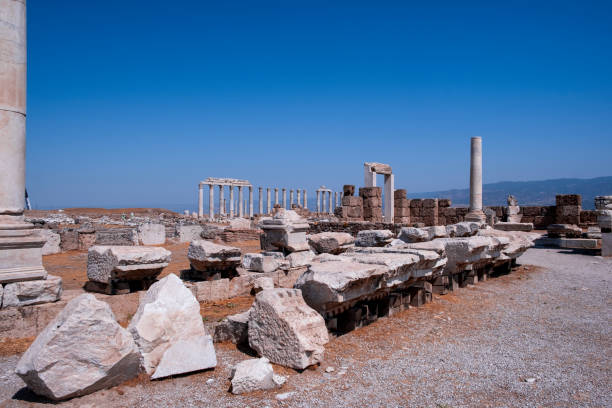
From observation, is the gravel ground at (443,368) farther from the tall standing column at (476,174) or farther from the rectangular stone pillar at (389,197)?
the rectangular stone pillar at (389,197)

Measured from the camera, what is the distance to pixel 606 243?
12.6 meters

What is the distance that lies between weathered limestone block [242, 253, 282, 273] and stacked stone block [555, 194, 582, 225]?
19.0 meters

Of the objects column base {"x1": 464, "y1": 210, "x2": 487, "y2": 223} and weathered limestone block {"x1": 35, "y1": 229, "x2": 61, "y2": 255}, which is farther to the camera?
column base {"x1": 464, "y1": 210, "x2": 487, "y2": 223}

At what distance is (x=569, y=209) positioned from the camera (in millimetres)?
21656

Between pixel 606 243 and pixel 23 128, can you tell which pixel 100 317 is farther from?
pixel 606 243

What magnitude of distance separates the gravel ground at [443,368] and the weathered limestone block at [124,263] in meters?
1.67

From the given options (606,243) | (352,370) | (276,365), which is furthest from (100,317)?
(606,243)

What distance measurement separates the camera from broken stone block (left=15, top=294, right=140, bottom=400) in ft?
10.6

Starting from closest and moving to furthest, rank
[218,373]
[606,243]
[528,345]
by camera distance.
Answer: [218,373] < [528,345] < [606,243]

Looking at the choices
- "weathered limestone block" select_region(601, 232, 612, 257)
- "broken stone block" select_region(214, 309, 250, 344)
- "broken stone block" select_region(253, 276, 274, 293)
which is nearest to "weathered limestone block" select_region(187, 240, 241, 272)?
"broken stone block" select_region(253, 276, 274, 293)

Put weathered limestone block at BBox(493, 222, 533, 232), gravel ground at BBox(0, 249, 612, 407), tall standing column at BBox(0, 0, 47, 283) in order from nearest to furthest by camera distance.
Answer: gravel ground at BBox(0, 249, 612, 407) → tall standing column at BBox(0, 0, 47, 283) → weathered limestone block at BBox(493, 222, 533, 232)

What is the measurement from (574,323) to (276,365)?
164 inches

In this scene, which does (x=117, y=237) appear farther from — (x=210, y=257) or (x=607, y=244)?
(x=607, y=244)

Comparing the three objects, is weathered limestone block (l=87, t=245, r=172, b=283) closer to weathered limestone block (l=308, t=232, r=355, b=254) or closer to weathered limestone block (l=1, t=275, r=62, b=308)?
weathered limestone block (l=1, t=275, r=62, b=308)
